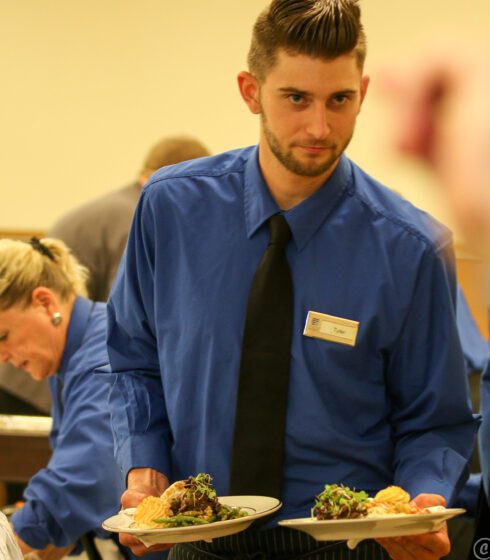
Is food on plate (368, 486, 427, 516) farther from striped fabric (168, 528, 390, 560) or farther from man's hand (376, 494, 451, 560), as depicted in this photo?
striped fabric (168, 528, 390, 560)

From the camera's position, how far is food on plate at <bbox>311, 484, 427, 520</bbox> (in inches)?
55.4

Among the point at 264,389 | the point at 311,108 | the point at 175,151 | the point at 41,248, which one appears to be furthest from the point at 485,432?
the point at 175,151

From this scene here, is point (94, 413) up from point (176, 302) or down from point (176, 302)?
down

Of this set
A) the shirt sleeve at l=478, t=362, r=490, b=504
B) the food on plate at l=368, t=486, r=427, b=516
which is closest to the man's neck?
the shirt sleeve at l=478, t=362, r=490, b=504

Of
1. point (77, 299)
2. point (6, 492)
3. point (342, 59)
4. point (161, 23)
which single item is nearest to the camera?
point (342, 59)

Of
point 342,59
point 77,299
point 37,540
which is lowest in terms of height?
point 37,540

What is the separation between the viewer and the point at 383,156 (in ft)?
1.35

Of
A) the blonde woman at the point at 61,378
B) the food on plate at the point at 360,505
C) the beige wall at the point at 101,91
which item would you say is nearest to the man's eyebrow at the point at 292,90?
the food on plate at the point at 360,505

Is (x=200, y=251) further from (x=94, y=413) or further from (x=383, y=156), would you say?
(x=383, y=156)

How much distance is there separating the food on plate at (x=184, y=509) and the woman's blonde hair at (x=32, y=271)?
1.11m

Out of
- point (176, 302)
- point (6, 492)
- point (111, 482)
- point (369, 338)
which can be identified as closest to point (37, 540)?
point (111, 482)

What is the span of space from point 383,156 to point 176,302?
1.35 meters

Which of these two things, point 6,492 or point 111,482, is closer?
point 111,482

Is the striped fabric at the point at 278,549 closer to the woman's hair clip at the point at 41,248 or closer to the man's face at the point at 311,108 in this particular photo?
the man's face at the point at 311,108
